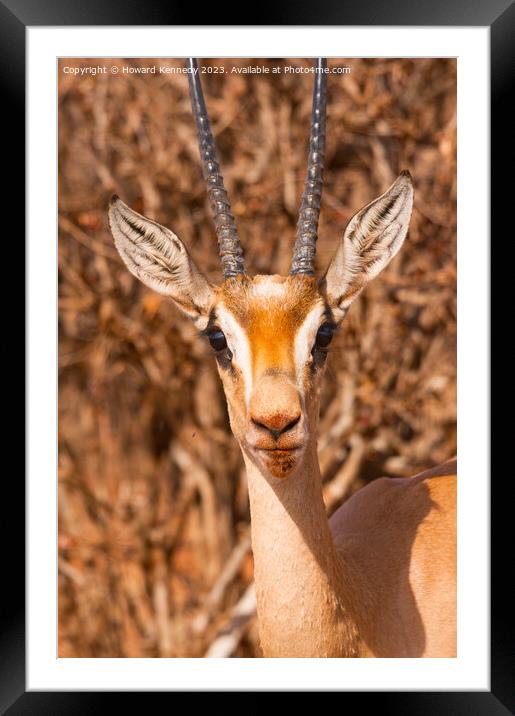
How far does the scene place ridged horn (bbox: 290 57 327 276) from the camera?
4195mm

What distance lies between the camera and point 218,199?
14.0 feet

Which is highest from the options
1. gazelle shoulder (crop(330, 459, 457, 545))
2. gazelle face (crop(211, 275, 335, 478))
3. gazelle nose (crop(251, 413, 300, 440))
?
gazelle face (crop(211, 275, 335, 478))

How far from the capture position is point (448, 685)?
171 inches

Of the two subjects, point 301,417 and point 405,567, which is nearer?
point 301,417

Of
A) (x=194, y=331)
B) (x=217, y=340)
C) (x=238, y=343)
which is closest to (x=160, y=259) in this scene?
(x=217, y=340)

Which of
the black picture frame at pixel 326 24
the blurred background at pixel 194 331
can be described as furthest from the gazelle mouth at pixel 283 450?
the blurred background at pixel 194 331

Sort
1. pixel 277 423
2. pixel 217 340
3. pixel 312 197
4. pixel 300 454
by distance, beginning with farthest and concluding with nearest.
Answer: pixel 312 197
pixel 217 340
pixel 300 454
pixel 277 423

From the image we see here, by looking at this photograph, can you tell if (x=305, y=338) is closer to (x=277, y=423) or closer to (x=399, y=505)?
(x=277, y=423)

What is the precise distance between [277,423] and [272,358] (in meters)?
0.31

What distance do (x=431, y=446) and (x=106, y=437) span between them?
238cm

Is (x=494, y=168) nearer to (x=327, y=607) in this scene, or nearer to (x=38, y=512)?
(x=327, y=607)

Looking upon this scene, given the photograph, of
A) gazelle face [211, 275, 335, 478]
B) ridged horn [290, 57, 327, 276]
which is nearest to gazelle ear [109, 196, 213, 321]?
gazelle face [211, 275, 335, 478]

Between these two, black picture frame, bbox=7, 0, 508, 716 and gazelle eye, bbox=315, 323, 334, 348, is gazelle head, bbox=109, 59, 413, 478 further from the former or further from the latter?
black picture frame, bbox=7, 0, 508, 716

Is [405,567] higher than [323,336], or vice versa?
[323,336]
